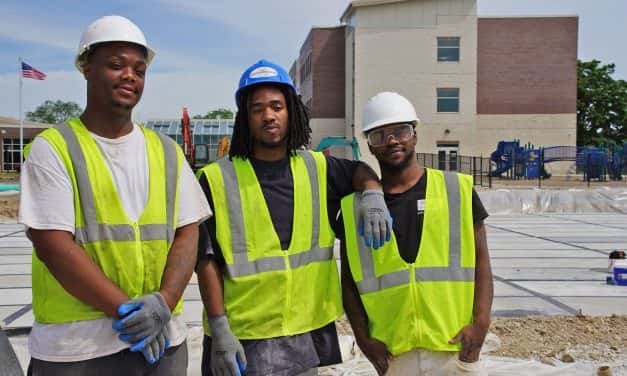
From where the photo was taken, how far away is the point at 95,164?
2.15m

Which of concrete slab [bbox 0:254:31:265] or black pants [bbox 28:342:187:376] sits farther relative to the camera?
concrete slab [bbox 0:254:31:265]

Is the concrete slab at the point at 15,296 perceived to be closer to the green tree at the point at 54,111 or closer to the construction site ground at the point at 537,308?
the construction site ground at the point at 537,308

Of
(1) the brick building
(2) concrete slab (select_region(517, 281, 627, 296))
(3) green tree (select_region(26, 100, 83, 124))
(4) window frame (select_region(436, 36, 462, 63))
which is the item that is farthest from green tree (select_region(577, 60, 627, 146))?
(3) green tree (select_region(26, 100, 83, 124))

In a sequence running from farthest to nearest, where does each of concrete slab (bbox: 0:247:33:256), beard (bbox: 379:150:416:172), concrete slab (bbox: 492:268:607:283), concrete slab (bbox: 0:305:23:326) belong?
1. concrete slab (bbox: 0:247:33:256)
2. concrete slab (bbox: 492:268:607:283)
3. concrete slab (bbox: 0:305:23:326)
4. beard (bbox: 379:150:416:172)

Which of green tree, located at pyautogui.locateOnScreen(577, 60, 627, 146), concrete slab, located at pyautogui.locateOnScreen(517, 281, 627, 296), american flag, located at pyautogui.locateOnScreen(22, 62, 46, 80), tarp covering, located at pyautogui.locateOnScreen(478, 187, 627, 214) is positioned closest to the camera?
concrete slab, located at pyautogui.locateOnScreen(517, 281, 627, 296)

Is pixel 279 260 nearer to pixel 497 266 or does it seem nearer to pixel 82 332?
pixel 82 332

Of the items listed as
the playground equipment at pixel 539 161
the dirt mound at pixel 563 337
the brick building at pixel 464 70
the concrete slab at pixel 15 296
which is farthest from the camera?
the brick building at pixel 464 70

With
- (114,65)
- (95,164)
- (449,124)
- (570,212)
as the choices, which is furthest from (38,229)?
(449,124)

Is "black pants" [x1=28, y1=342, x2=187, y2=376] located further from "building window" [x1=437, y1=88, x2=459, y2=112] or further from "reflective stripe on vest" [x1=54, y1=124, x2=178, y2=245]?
"building window" [x1=437, y1=88, x2=459, y2=112]

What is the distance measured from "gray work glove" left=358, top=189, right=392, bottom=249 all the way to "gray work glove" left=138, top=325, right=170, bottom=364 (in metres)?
0.94

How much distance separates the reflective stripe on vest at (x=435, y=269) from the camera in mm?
2713

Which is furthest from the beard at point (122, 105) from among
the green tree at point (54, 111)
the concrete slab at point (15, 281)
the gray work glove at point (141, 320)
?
the green tree at point (54, 111)

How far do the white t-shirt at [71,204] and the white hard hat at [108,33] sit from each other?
339 millimetres

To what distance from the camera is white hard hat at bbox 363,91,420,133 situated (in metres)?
2.82
